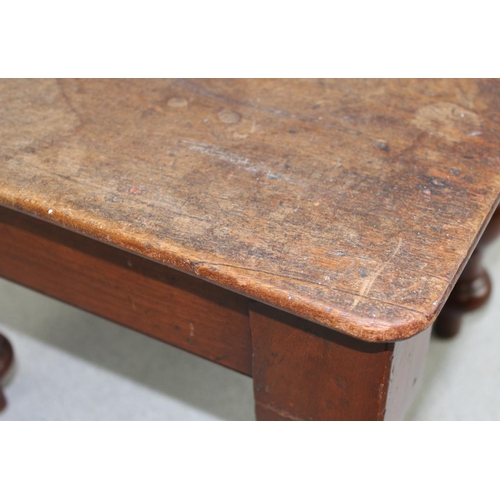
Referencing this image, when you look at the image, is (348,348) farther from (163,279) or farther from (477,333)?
(477,333)

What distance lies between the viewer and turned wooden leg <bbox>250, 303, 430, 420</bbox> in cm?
65

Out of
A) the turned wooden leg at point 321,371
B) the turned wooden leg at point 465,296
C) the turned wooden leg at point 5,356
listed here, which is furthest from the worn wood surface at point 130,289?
the turned wooden leg at point 465,296

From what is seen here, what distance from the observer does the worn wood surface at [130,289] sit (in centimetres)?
74

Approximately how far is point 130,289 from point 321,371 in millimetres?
232

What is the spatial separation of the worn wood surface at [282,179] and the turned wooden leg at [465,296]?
47 cm

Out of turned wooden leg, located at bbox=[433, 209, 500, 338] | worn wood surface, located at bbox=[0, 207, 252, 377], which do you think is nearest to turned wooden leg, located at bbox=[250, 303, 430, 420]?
worn wood surface, located at bbox=[0, 207, 252, 377]

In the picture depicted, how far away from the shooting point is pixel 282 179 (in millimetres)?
729

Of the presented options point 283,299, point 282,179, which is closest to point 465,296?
point 282,179

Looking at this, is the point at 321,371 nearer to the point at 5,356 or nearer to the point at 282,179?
the point at 282,179

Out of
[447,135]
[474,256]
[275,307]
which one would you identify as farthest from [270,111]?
[474,256]

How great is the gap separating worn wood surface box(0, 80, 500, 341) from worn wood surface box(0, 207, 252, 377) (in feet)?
0.26

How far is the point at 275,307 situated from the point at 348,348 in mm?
80

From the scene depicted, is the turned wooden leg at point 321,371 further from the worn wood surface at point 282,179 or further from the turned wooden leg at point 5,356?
the turned wooden leg at point 5,356

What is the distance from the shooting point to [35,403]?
1.30m
